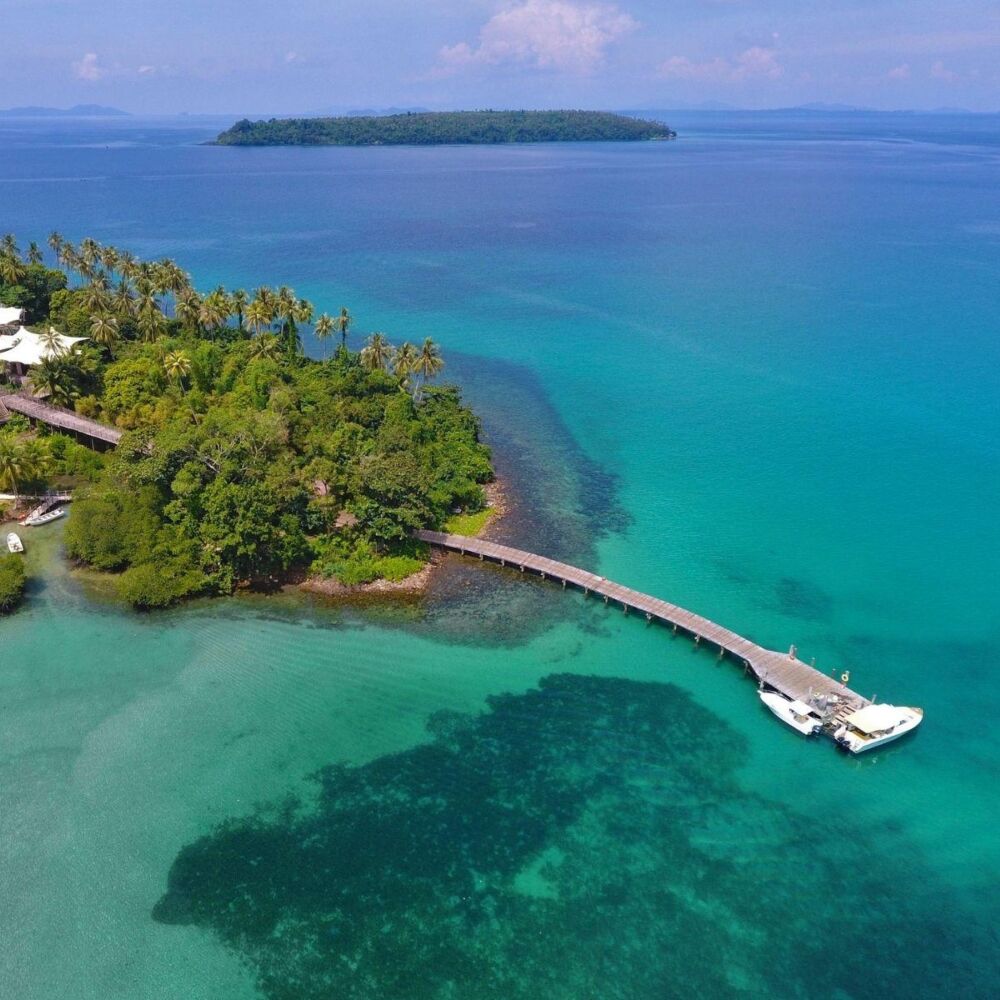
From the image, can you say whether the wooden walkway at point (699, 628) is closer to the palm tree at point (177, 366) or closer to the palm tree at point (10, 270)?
the palm tree at point (177, 366)

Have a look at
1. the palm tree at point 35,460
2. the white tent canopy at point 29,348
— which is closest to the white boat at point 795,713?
the palm tree at point 35,460

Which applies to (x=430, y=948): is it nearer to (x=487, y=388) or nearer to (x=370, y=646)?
(x=370, y=646)

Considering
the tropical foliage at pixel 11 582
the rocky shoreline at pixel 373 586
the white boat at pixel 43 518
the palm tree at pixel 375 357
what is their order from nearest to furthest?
the tropical foliage at pixel 11 582 < the rocky shoreline at pixel 373 586 < the white boat at pixel 43 518 < the palm tree at pixel 375 357

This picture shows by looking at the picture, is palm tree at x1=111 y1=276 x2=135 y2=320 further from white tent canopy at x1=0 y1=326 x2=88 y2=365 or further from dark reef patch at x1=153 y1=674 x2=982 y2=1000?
dark reef patch at x1=153 y1=674 x2=982 y2=1000

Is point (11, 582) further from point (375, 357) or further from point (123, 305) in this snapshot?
point (123, 305)

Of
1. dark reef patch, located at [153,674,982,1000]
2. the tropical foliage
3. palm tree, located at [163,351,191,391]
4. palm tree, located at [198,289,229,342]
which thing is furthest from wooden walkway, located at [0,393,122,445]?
dark reef patch, located at [153,674,982,1000]

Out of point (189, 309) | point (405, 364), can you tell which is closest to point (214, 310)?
point (189, 309)
